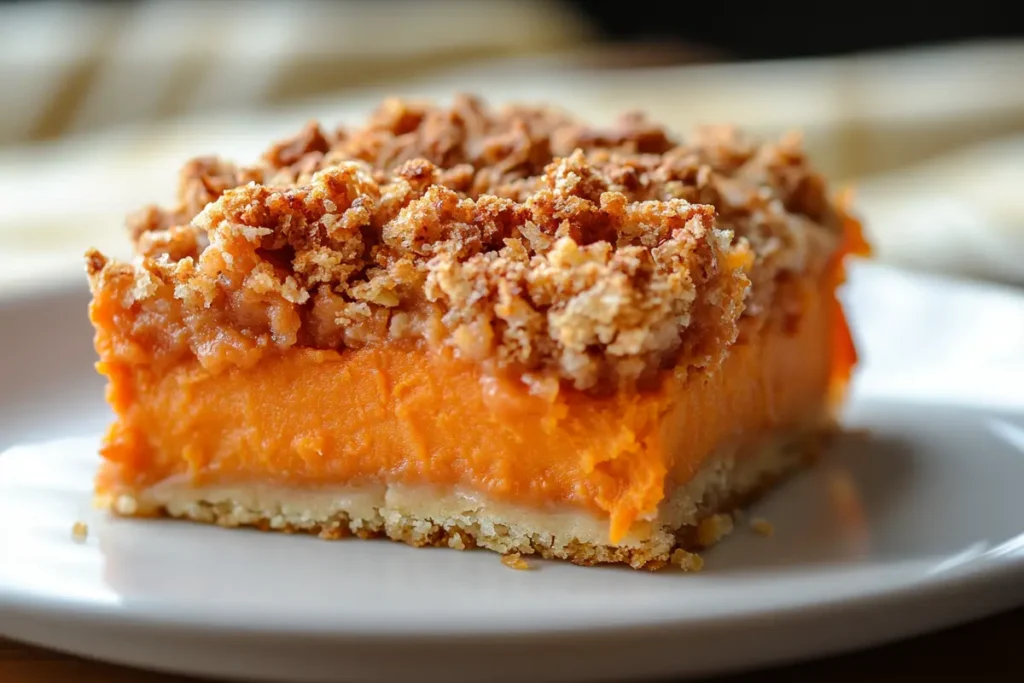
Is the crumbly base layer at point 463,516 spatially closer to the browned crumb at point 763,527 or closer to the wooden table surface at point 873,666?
the browned crumb at point 763,527

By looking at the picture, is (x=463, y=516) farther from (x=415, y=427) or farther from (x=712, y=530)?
(x=712, y=530)

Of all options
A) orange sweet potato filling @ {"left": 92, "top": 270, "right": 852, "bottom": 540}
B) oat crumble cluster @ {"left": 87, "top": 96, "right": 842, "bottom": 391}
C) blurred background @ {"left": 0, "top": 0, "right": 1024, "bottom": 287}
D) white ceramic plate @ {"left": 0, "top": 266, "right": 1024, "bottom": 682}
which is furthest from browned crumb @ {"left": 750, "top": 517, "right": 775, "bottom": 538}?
blurred background @ {"left": 0, "top": 0, "right": 1024, "bottom": 287}

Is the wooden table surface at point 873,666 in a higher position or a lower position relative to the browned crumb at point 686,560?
lower

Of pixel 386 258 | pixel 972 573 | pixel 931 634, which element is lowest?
pixel 931 634

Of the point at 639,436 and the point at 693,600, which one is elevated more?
→ the point at 639,436

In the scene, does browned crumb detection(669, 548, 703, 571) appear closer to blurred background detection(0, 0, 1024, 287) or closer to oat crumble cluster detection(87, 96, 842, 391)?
oat crumble cluster detection(87, 96, 842, 391)

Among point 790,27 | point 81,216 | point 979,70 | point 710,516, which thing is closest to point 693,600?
point 710,516

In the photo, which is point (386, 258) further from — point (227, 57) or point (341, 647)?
point (227, 57)

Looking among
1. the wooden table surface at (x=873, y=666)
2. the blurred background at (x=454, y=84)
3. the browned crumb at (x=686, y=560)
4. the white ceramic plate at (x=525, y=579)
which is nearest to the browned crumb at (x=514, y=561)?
the white ceramic plate at (x=525, y=579)
